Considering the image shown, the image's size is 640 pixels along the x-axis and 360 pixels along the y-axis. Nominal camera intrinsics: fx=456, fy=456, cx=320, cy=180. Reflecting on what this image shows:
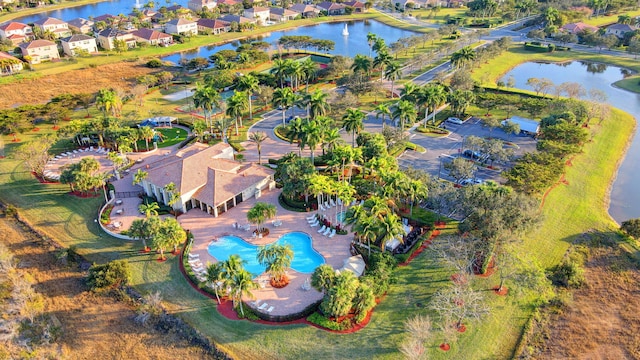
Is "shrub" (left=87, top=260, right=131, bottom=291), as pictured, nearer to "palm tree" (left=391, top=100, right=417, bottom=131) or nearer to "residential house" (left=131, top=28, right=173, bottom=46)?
"palm tree" (left=391, top=100, right=417, bottom=131)

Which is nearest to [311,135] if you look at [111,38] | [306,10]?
[111,38]

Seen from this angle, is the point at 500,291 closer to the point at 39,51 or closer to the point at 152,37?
the point at 152,37

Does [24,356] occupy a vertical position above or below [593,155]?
below

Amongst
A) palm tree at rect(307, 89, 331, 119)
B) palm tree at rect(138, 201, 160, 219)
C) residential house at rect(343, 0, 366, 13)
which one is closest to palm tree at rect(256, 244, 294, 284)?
palm tree at rect(138, 201, 160, 219)

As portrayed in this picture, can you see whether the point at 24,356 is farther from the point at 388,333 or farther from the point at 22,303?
the point at 388,333

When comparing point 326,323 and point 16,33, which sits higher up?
point 16,33

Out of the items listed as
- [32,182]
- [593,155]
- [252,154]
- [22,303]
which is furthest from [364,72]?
[22,303]
